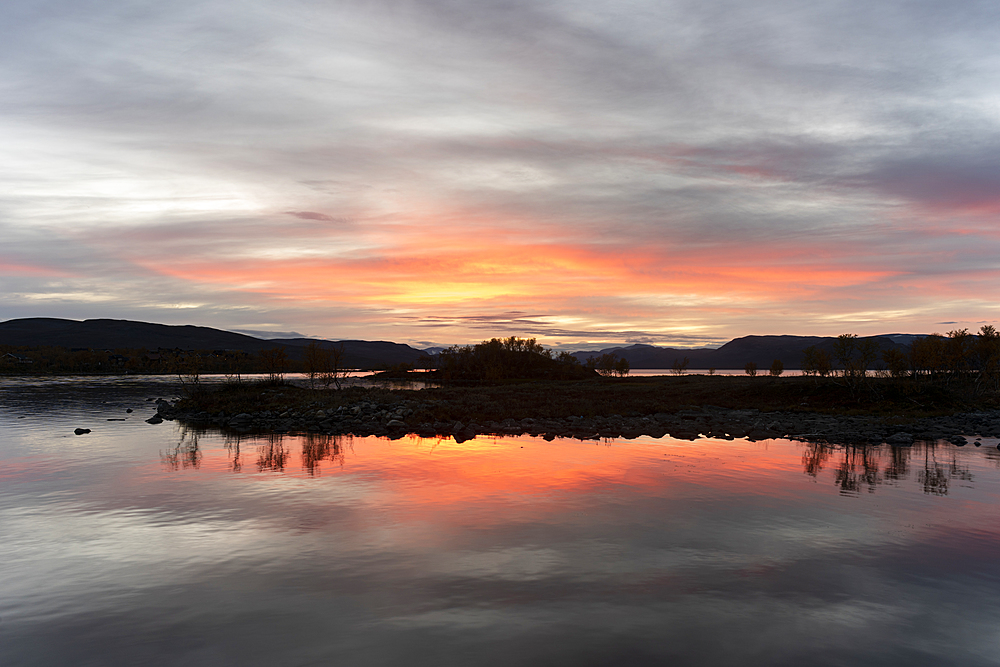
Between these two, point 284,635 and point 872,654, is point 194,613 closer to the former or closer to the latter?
point 284,635

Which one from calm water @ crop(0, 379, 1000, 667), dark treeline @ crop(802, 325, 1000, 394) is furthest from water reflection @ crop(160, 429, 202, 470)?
dark treeline @ crop(802, 325, 1000, 394)

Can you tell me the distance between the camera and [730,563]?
1200cm

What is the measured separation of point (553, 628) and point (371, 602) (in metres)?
3.31

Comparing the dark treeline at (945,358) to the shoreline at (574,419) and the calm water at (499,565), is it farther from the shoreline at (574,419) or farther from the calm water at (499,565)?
the calm water at (499,565)

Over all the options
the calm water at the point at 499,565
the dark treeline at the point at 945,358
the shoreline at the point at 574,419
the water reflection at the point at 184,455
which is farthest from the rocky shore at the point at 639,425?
the dark treeline at the point at 945,358

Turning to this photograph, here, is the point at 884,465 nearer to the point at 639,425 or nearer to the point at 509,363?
the point at 639,425

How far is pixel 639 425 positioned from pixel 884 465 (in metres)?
15.3

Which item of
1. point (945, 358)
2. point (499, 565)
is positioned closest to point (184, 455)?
point (499, 565)

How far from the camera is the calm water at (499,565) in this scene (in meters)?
8.54

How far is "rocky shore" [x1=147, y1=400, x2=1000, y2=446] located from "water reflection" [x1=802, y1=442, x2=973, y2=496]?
241cm

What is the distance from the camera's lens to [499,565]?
1188cm

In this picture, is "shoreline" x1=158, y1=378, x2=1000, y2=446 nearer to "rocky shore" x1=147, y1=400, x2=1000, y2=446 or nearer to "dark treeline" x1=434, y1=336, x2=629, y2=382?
"rocky shore" x1=147, y1=400, x2=1000, y2=446

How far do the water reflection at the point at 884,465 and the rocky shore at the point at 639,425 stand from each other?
7.92ft

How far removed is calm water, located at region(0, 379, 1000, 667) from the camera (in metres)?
8.54
